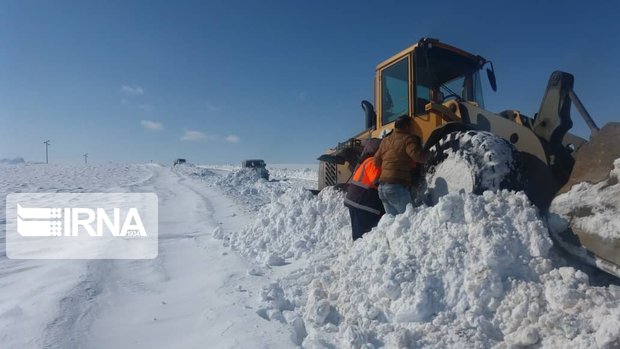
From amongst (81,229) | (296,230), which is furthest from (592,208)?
(81,229)

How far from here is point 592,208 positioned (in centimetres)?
310

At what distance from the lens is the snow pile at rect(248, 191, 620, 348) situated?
269cm

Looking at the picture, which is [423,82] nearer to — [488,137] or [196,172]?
[488,137]

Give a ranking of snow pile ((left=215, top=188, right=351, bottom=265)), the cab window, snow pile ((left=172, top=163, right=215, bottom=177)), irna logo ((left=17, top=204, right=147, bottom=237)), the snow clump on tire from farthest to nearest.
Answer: snow pile ((left=172, top=163, right=215, bottom=177)), irna logo ((left=17, top=204, right=147, bottom=237)), the cab window, snow pile ((left=215, top=188, right=351, bottom=265)), the snow clump on tire

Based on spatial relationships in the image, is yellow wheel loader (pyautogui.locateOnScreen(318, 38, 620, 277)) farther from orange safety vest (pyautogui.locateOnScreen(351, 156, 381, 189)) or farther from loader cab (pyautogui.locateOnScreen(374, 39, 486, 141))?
orange safety vest (pyautogui.locateOnScreen(351, 156, 381, 189))

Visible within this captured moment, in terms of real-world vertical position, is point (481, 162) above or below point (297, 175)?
below

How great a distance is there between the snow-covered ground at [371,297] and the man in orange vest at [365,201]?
30cm

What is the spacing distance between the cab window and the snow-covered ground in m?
2.13

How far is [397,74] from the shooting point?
573cm

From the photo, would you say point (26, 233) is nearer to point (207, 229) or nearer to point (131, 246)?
point (131, 246)

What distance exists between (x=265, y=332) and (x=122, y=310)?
1549mm

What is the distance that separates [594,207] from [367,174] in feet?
7.59

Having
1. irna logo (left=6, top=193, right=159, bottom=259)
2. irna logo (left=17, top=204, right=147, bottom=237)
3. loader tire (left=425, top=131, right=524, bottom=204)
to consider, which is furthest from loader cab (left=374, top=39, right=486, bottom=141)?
irna logo (left=17, top=204, right=147, bottom=237)

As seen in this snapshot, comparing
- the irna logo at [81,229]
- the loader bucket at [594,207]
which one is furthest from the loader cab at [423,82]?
the irna logo at [81,229]
